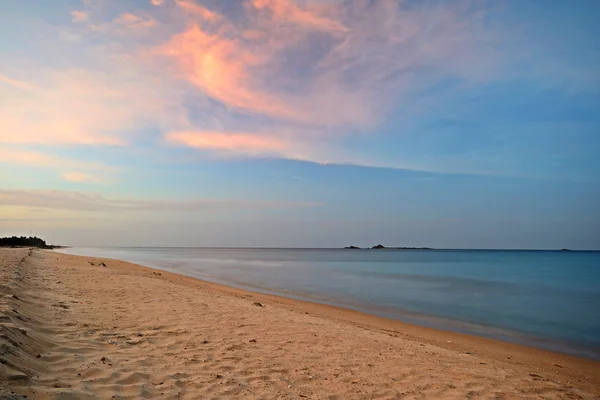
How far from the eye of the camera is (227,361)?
661cm

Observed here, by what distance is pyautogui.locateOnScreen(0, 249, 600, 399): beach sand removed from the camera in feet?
16.7

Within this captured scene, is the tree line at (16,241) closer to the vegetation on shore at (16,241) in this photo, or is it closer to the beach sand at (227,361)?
the vegetation on shore at (16,241)

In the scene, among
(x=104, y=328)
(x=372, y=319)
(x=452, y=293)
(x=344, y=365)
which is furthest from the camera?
(x=452, y=293)

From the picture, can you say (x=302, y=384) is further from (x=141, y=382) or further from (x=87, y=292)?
(x=87, y=292)

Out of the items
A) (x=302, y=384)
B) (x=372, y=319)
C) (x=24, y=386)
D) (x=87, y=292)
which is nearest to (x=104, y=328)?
(x=24, y=386)


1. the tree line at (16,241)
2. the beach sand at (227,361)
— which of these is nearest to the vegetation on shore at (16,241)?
the tree line at (16,241)

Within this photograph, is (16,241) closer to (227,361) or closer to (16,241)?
(16,241)

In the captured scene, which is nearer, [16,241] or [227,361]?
[227,361]

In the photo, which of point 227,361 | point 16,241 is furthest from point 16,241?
point 227,361

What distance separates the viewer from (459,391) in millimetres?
6172

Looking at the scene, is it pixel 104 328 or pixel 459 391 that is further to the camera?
pixel 104 328

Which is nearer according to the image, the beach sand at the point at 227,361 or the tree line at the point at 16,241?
the beach sand at the point at 227,361

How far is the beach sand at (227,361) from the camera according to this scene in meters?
5.10

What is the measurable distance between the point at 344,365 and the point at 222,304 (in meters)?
7.22
